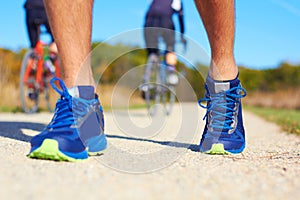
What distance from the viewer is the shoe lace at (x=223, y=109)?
1.67 metres

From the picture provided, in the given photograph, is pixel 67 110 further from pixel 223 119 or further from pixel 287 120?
pixel 287 120

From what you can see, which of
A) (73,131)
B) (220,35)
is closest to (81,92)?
(73,131)

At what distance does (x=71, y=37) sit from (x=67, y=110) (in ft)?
1.06

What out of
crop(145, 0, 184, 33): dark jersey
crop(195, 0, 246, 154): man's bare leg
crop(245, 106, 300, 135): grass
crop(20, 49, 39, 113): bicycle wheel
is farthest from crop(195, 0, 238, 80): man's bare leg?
crop(20, 49, 39, 113): bicycle wheel

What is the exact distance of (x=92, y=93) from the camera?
1556 millimetres

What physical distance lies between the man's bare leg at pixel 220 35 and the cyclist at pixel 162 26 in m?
2.87

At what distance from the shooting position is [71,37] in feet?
5.12

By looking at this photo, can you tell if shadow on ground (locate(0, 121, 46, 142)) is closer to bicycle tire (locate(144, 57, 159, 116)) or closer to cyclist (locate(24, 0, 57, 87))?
cyclist (locate(24, 0, 57, 87))

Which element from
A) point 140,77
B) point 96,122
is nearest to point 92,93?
point 96,122

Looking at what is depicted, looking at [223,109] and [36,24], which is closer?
[223,109]

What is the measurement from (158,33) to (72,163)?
3.66 metres

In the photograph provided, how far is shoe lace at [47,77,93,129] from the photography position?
1.43 meters

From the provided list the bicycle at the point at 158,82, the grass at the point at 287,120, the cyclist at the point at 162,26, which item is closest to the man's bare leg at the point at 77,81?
the grass at the point at 287,120

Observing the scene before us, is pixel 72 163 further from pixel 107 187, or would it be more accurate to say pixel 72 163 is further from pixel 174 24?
pixel 174 24
